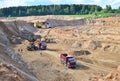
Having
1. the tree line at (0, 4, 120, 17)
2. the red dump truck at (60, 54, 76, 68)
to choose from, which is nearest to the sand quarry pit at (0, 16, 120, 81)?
the red dump truck at (60, 54, 76, 68)

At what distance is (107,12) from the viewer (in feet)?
400

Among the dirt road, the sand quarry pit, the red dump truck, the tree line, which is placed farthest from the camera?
the tree line

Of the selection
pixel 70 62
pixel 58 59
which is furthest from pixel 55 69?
pixel 58 59

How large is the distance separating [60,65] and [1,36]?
19122 mm

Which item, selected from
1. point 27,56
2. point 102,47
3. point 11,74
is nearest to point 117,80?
point 11,74

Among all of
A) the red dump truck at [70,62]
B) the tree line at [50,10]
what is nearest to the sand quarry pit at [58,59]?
the red dump truck at [70,62]

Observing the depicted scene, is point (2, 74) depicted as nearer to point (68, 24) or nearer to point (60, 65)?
point (60, 65)

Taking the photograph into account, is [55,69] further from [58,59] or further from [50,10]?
[50,10]

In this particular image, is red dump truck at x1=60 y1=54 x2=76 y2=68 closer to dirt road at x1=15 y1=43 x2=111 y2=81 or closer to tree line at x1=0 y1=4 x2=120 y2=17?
dirt road at x1=15 y1=43 x2=111 y2=81

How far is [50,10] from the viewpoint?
139250 millimetres

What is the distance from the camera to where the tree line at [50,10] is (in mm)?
134375

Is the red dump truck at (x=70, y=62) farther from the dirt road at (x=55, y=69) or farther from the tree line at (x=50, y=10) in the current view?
the tree line at (x=50, y=10)

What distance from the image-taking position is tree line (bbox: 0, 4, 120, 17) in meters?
134

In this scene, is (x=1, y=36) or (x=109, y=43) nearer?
(x=109, y=43)
